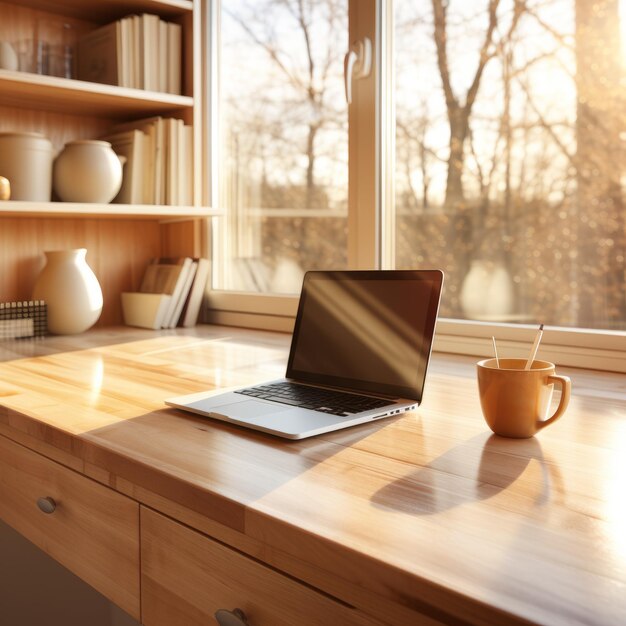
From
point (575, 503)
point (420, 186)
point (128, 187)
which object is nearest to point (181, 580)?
point (575, 503)

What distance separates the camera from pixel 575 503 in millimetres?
663

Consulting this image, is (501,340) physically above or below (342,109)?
below

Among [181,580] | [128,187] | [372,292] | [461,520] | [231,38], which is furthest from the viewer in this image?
[231,38]

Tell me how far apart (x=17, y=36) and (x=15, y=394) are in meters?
1.27

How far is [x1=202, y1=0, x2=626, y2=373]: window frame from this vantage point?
1.41m

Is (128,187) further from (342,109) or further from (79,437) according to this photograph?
(79,437)

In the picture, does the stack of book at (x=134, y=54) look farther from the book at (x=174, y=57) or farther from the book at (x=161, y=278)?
the book at (x=161, y=278)

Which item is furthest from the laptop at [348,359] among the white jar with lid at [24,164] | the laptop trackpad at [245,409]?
the white jar with lid at [24,164]

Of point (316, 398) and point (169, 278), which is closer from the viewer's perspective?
point (316, 398)

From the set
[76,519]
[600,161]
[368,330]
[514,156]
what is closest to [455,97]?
[514,156]

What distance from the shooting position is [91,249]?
2186 millimetres

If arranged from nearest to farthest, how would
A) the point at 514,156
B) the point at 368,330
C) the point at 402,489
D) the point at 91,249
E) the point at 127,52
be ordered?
the point at 402,489, the point at 368,330, the point at 514,156, the point at 127,52, the point at 91,249

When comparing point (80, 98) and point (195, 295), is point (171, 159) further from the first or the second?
point (195, 295)

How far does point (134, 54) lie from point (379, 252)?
951 millimetres
